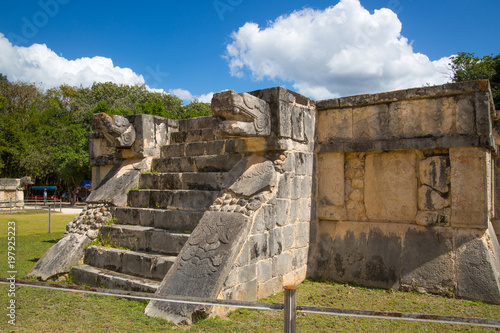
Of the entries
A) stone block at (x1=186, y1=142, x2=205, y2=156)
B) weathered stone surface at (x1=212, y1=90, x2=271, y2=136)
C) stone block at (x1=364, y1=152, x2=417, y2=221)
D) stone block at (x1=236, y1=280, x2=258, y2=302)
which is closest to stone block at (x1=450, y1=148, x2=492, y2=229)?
stone block at (x1=364, y1=152, x2=417, y2=221)

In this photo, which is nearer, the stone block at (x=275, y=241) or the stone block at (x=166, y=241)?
the stone block at (x=275, y=241)

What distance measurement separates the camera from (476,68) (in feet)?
60.9

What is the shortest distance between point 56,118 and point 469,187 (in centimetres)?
3279

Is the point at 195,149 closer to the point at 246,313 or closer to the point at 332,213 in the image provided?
the point at 332,213

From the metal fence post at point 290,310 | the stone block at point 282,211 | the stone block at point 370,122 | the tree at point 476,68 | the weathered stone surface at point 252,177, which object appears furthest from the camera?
the tree at point 476,68

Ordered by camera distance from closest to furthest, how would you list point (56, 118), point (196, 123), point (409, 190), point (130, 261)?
point (130, 261), point (409, 190), point (196, 123), point (56, 118)

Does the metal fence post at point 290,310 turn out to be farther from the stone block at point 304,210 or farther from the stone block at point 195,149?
the stone block at point 195,149

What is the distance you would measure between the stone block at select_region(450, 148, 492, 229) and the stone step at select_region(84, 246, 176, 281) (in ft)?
11.4

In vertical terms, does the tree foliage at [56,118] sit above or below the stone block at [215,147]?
above

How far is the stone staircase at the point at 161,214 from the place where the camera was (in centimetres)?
449

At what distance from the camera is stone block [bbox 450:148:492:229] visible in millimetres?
4277

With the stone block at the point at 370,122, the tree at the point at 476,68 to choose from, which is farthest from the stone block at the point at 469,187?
the tree at the point at 476,68

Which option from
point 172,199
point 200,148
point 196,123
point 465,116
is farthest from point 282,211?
point 196,123

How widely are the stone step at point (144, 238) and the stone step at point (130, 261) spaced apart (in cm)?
14
